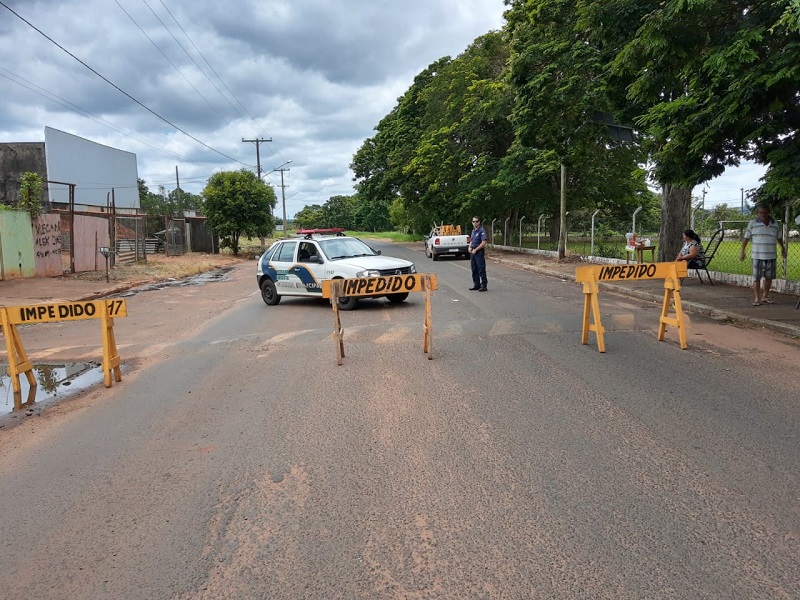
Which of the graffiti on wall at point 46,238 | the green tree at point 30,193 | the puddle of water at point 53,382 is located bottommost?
the puddle of water at point 53,382

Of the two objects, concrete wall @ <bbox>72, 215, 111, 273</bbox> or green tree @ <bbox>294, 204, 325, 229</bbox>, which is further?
green tree @ <bbox>294, 204, 325, 229</bbox>

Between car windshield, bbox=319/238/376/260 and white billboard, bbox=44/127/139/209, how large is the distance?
108 feet

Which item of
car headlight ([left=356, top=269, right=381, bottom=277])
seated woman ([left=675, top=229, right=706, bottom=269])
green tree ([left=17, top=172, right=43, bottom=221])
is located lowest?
car headlight ([left=356, top=269, right=381, bottom=277])

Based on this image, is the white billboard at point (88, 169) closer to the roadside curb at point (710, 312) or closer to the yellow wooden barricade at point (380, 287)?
the roadside curb at point (710, 312)

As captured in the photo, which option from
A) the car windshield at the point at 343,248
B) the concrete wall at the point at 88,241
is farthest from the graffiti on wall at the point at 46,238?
the car windshield at the point at 343,248

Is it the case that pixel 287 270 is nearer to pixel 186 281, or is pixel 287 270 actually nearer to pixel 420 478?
pixel 420 478

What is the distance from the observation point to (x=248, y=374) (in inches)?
268

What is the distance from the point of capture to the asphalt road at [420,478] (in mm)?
2852

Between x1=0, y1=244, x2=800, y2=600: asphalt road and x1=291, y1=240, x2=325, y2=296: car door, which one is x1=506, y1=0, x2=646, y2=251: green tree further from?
x1=0, y1=244, x2=800, y2=600: asphalt road

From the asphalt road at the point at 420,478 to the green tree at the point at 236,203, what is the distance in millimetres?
26030

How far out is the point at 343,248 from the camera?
12625 mm

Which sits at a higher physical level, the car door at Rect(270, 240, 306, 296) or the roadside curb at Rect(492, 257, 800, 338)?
the car door at Rect(270, 240, 306, 296)

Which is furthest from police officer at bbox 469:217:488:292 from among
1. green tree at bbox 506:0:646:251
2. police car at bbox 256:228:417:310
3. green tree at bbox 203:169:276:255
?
green tree at bbox 203:169:276:255

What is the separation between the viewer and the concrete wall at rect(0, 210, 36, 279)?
16.2 metres
